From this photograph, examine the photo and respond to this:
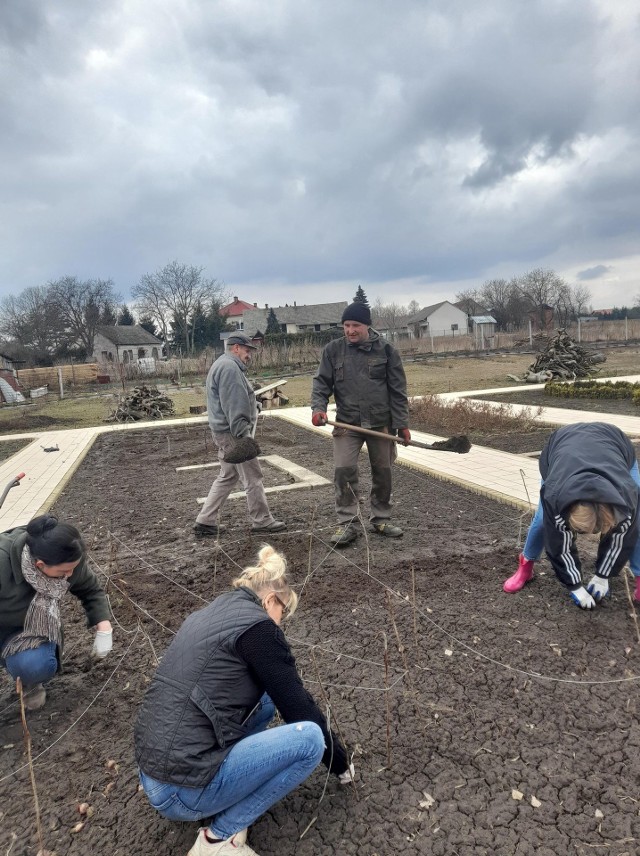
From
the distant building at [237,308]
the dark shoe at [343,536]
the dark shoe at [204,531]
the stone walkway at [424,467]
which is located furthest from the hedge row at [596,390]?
the distant building at [237,308]

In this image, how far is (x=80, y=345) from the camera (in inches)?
2048

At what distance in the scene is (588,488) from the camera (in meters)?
2.52

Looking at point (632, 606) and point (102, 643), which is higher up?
point (102, 643)

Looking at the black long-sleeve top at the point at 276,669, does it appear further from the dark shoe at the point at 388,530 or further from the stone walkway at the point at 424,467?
the stone walkway at the point at 424,467

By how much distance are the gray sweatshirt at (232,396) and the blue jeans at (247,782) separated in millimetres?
2992

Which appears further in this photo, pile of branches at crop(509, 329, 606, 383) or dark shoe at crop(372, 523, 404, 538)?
pile of branches at crop(509, 329, 606, 383)

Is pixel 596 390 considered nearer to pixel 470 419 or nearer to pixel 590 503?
pixel 470 419

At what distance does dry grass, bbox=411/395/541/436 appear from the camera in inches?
367

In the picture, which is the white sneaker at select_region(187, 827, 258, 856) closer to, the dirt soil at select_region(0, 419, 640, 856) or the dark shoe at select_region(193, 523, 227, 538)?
the dirt soil at select_region(0, 419, 640, 856)

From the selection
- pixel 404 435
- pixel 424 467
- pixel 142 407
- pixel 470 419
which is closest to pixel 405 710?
pixel 404 435

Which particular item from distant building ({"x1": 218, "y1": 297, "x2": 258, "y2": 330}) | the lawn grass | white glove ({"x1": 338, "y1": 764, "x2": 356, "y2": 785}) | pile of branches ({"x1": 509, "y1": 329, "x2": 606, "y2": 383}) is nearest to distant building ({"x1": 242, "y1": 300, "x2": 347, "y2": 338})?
distant building ({"x1": 218, "y1": 297, "x2": 258, "y2": 330})

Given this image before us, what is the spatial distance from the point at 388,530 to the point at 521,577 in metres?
1.28

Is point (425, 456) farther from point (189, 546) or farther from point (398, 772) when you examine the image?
point (398, 772)

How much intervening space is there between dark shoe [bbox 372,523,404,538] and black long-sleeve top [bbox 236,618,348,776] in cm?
270
